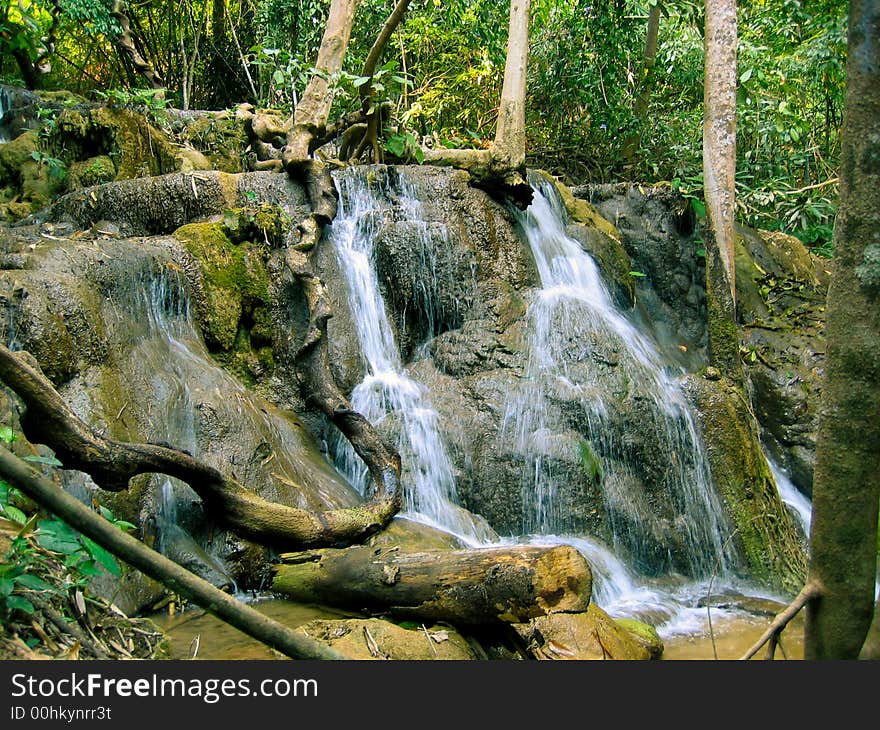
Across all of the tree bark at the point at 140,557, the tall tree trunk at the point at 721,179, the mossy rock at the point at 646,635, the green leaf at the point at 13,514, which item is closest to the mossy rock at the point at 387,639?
the mossy rock at the point at 646,635

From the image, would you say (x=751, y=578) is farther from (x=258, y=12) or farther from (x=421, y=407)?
(x=258, y=12)

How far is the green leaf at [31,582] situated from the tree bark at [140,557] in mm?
477

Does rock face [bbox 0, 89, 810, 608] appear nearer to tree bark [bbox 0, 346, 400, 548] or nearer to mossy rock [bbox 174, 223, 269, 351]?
mossy rock [bbox 174, 223, 269, 351]

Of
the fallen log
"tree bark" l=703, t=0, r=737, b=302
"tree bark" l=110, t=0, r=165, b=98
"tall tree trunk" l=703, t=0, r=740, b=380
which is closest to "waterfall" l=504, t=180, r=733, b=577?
"tall tree trunk" l=703, t=0, r=740, b=380

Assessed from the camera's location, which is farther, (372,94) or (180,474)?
(372,94)

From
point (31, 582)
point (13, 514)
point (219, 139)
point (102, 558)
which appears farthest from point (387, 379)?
point (219, 139)

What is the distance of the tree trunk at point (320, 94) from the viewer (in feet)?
27.3

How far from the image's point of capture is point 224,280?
677 centimetres

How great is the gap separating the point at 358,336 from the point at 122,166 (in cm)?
433

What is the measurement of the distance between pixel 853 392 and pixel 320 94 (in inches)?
301

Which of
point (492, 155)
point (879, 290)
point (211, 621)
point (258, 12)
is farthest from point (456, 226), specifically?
point (258, 12)

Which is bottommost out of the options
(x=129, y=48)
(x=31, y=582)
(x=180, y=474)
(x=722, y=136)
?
(x=180, y=474)

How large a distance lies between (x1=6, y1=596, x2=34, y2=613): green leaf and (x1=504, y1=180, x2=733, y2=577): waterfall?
14.2 feet

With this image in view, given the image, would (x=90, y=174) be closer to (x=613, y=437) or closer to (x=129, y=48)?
(x=129, y=48)
